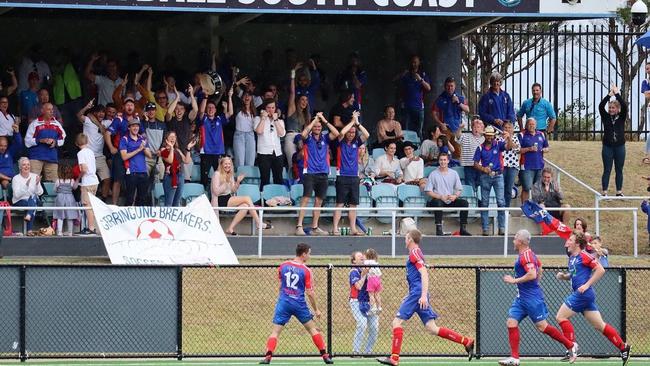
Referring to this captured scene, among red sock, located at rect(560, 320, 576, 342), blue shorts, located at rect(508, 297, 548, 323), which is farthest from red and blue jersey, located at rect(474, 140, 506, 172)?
blue shorts, located at rect(508, 297, 548, 323)

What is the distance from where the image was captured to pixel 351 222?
2534 cm

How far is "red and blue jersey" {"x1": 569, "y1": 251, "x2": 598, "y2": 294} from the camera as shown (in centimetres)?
1886

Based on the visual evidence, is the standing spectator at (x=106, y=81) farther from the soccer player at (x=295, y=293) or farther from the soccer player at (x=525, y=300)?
the soccer player at (x=525, y=300)

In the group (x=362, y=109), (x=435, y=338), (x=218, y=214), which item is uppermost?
(x=362, y=109)

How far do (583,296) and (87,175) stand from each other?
350 inches

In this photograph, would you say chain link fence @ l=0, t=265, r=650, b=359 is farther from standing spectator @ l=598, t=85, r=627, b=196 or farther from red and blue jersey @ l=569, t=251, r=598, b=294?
standing spectator @ l=598, t=85, r=627, b=196

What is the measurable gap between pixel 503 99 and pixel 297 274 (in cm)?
1121

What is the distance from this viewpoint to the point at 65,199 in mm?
24453

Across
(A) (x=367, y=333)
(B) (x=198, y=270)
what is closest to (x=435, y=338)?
(A) (x=367, y=333)

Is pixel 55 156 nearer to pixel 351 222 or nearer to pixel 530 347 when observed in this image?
pixel 351 222

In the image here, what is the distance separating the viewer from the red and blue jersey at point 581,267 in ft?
61.9

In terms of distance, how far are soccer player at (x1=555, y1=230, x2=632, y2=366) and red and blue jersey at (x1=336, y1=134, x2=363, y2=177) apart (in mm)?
7054

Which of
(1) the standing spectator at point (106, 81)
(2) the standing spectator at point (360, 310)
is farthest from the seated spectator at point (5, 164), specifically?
(2) the standing spectator at point (360, 310)

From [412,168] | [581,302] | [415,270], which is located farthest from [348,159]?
[581,302]
